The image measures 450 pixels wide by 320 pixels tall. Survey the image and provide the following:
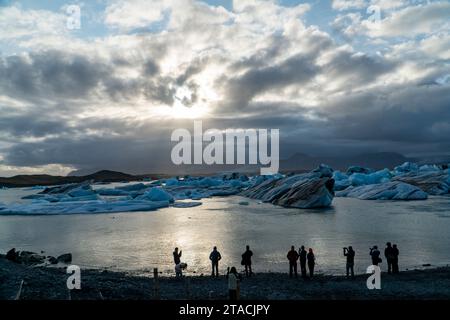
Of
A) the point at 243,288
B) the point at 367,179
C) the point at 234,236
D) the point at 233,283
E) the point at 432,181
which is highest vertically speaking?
the point at 367,179

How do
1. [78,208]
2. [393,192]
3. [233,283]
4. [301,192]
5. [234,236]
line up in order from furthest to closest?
[393,192] → [301,192] → [78,208] → [234,236] → [233,283]

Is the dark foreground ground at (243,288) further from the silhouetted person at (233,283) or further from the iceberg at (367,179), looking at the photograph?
the iceberg at (367,179)

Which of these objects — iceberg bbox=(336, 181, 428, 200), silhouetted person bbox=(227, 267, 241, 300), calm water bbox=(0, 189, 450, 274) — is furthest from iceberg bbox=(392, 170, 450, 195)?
silhouetted person bbox=(227, 267, 241, 300)

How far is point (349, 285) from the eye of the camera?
13.4 m

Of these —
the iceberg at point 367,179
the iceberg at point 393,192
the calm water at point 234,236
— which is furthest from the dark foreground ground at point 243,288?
the iceberg at point 367,179

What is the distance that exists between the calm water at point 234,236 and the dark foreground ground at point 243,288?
8.88ft

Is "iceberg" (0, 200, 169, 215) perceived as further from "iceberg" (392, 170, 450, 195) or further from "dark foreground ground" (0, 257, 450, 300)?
"iceberg" (392, 170, 450, 195)

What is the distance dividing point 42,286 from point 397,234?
23.0 meters

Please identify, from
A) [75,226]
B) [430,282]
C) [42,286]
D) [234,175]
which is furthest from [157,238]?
[234,175]

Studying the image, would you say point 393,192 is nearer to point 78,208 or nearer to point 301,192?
point 301,192

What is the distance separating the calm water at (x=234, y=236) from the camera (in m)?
19.8

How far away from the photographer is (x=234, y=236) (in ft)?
90.6

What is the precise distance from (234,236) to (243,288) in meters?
14.4

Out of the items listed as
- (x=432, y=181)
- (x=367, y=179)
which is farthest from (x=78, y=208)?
(x=432, y=181)
